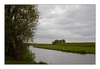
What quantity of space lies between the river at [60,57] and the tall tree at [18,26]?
2015 millimetres

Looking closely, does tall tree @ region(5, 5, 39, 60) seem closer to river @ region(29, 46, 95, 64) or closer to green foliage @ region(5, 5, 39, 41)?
green foliage @ region(5, 5, 39, 41)

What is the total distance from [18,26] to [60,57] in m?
4.23

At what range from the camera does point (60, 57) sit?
14.7 metres

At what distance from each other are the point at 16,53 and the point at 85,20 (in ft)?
19.1

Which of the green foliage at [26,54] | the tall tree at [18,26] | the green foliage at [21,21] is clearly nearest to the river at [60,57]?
the green foliage at [26,54]

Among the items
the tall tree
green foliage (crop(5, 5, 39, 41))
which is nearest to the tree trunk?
the tall tree

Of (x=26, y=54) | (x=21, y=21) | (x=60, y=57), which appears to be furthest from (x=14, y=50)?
(x=60, y=57)

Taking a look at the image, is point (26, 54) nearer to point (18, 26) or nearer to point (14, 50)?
point (14, 50)

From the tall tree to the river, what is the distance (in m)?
2.01

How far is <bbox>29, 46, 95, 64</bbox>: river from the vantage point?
40.5 ft

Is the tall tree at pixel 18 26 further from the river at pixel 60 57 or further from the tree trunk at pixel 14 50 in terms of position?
the river at pixel 60 57

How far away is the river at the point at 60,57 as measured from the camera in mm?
12336
